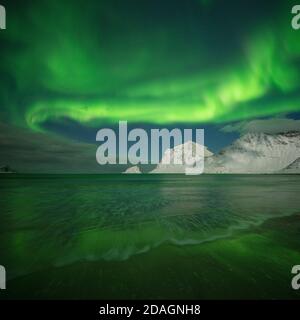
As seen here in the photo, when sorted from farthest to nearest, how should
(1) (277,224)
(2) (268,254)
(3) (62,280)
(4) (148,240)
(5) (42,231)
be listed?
(1) (277,224) < (5) (42,231) < (4) (148,240) < (2) (268,254) < (3) (62,280)

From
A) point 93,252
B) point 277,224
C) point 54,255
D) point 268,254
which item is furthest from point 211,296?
point 277,224

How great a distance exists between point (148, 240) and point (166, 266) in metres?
3.49

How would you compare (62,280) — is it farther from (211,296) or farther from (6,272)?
(211,296)

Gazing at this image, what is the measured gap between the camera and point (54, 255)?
1027 cm

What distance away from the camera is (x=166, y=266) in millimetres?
9016

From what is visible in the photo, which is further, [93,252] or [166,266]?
[93,252]

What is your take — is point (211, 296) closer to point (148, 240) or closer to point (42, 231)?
point (148, 240)

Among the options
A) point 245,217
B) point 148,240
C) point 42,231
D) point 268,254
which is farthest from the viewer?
point 245,217

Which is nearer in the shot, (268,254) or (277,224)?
(268,254)
